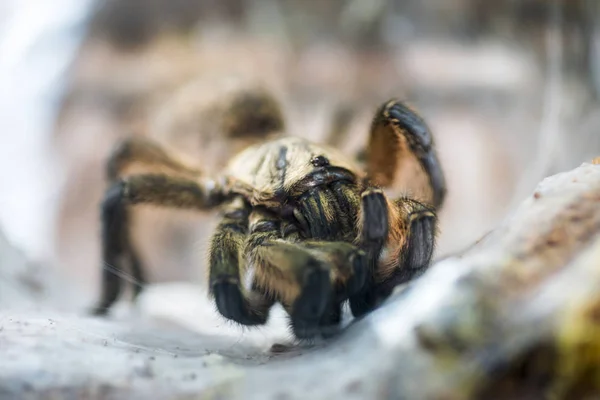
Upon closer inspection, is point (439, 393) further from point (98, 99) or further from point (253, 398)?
point (98, 99)

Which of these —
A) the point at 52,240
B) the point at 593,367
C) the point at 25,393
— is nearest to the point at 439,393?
the point at 593,367

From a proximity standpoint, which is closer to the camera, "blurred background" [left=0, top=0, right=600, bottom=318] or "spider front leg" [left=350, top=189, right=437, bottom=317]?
"spider front leg" [left=350, top=189, right=437, bottom=317]

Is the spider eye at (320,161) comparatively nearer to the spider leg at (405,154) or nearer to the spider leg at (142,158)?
the spider leg at (405,154)

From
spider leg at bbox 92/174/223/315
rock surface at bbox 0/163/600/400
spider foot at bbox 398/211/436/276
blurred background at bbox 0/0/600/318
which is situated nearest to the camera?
rock surface at bbox 0/163/600/400

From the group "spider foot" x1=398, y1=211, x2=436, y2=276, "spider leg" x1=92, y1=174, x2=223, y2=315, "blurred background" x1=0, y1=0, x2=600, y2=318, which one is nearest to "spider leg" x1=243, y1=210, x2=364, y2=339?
"spider foot" x1=398, y1=211, x2=436, y2=276

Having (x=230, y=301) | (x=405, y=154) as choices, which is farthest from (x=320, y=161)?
(x=230, y=301)

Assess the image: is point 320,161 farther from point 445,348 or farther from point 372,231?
point 445,348

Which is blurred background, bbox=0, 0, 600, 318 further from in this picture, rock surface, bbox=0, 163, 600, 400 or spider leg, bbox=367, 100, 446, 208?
rock surface, bbox=0, 163, 600, 400
